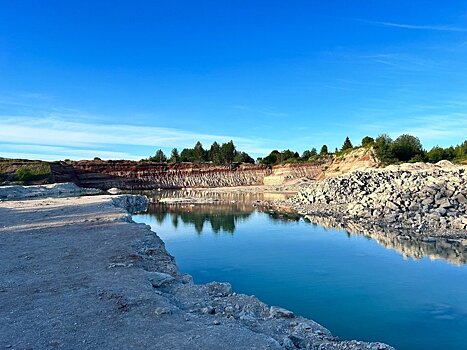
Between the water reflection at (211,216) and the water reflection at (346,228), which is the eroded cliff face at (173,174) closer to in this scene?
the water reflection at (211,216)

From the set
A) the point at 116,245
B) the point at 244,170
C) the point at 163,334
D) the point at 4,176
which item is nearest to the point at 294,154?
the point at 244,170

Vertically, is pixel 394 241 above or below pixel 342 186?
below

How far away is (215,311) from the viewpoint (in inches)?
367

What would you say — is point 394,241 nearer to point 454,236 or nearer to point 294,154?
point 454,236

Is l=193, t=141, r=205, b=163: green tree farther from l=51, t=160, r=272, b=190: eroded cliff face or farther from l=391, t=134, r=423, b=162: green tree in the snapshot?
l=391, t=134, r=423, b=162: green tree

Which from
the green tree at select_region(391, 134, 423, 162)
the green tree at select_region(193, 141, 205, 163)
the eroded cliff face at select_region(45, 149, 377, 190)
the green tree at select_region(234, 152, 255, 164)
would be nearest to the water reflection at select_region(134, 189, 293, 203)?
the eroded cliff face at select_region(45, 149, 377, 190)

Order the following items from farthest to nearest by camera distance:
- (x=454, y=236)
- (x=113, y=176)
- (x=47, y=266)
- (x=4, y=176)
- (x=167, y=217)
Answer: (x=113, y=176) < (x=4, y=176) < (x=167, y=217) < (x=454, y=236) < (x=47, y=266)

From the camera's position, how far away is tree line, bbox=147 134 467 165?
220 ft

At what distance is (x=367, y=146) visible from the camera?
72875mm

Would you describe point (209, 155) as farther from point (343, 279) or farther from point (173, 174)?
point (343, 279)

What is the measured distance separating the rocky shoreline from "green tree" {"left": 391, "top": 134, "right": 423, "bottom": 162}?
6192cm

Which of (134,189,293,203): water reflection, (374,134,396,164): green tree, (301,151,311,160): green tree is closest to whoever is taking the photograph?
(134,189,293,203): water reflection

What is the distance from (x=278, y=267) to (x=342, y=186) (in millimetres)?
21841

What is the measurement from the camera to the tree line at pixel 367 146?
66938mm
